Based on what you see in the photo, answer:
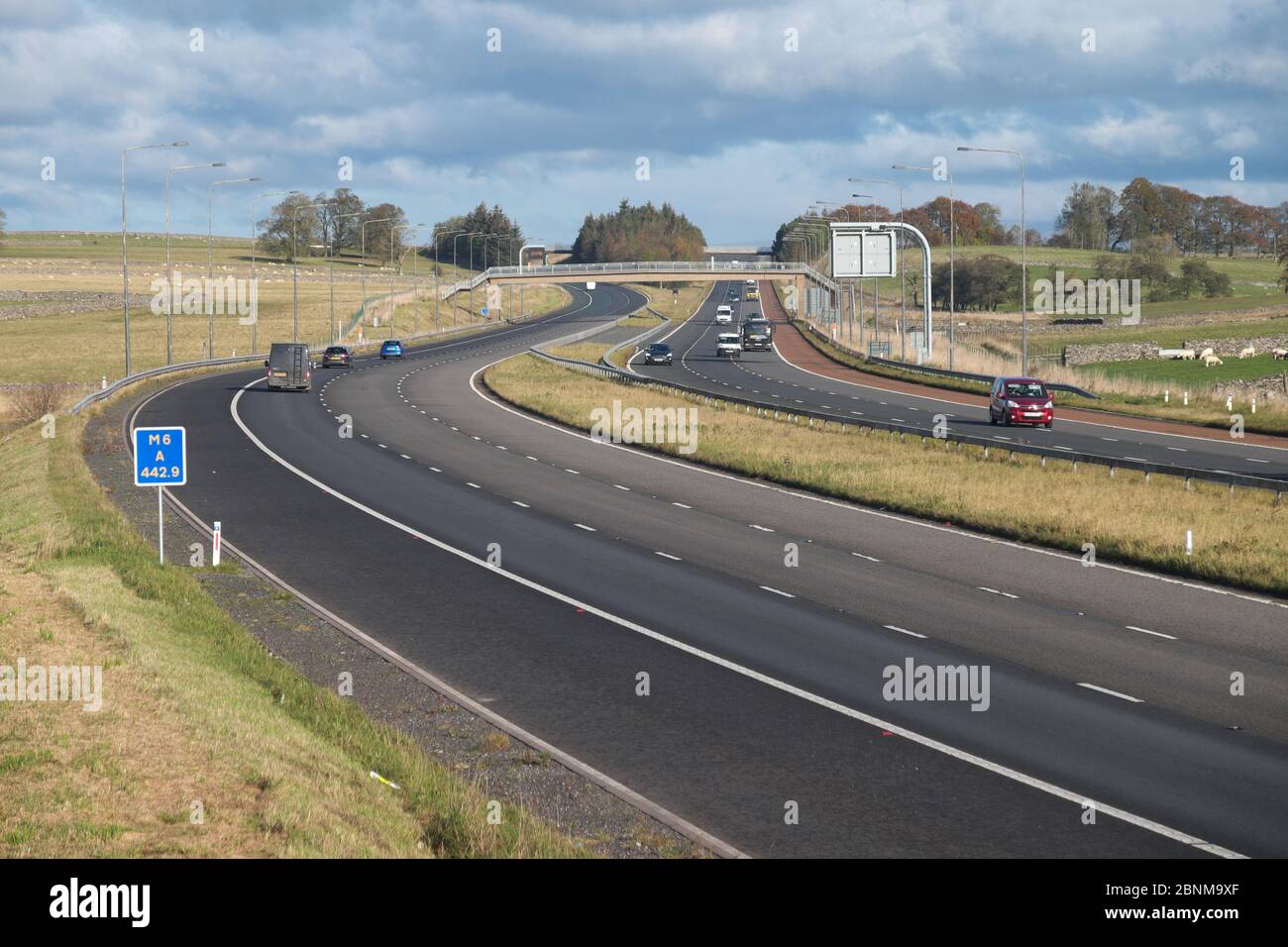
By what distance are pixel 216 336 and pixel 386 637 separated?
99958 millimetres

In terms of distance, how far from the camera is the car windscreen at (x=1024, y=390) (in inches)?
1959

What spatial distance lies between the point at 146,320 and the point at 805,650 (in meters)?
121

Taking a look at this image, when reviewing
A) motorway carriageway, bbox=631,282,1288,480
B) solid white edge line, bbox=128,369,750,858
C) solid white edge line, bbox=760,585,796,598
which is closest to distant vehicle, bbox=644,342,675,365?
motorway carriageway, bbox=631,282,1288,480

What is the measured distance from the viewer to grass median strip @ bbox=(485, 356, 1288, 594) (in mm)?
25016

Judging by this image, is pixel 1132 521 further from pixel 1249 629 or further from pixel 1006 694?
pixel 1006 694

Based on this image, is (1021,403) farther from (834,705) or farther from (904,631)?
(834,705)

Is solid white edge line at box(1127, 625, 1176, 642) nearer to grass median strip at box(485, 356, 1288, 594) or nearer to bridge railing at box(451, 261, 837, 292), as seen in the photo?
grass median strip at box(485, 356, 1288, 594)

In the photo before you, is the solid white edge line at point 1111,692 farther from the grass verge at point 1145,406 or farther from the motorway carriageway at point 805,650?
the grass verge at point 1145,406

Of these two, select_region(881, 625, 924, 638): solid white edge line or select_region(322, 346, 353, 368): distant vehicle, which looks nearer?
select_region(881, 625, 924, 638): solid white edge line

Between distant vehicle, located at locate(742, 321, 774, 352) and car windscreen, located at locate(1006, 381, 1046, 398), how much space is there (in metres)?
48.3

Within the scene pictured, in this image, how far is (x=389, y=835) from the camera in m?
10.8

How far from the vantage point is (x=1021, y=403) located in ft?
162

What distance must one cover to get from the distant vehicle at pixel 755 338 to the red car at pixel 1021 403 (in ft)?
157

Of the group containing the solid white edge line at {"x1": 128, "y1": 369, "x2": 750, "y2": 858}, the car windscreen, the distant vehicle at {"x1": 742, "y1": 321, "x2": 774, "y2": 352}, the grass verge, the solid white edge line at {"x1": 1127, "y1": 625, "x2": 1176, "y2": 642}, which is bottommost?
the solid white edge line at {"x1": 1127, "y1": 625, "x2": 1176, "y2": 642}
